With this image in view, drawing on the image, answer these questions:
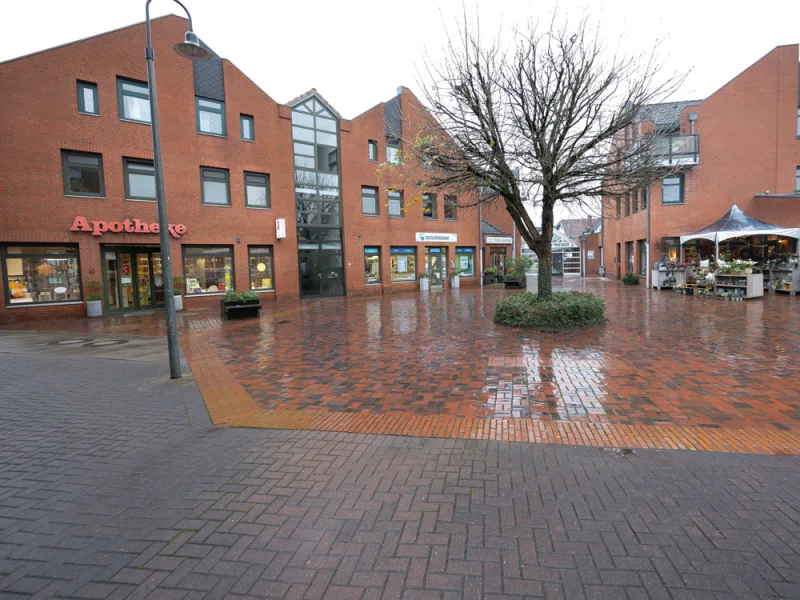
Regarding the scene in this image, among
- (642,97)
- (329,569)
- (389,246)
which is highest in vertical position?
(642,97)

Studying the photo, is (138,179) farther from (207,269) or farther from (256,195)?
(256,195)

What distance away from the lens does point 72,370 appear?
23.8ft

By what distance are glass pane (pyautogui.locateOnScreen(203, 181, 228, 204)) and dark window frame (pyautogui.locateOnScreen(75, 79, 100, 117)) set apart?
401 centimetres

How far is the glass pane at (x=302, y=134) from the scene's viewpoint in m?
20.1

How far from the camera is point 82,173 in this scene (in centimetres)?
1466

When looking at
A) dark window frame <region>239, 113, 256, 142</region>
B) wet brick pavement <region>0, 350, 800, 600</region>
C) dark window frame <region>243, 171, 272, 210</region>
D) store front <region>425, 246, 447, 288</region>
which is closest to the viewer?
wet brick pavement <region>0, 350, 800, 600</region>

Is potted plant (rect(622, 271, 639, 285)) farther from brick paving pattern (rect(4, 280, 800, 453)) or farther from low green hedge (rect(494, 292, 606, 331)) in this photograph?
low green hedge (rect(494, 292, 606, 331))

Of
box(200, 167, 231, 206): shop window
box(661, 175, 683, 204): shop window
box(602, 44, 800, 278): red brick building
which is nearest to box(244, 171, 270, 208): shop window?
box(200, 167, 231, 206): shop window

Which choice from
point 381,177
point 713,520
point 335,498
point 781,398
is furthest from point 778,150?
point 335,498

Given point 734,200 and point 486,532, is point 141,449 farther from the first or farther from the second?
point 734,200

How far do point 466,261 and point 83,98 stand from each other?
1988 centimetres

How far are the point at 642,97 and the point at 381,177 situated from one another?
14.0 metres

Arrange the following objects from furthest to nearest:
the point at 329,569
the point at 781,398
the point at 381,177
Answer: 1. the point at 381,177
2. the point at 781,398
3. the point at 329,569

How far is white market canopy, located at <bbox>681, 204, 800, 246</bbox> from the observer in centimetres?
1670
